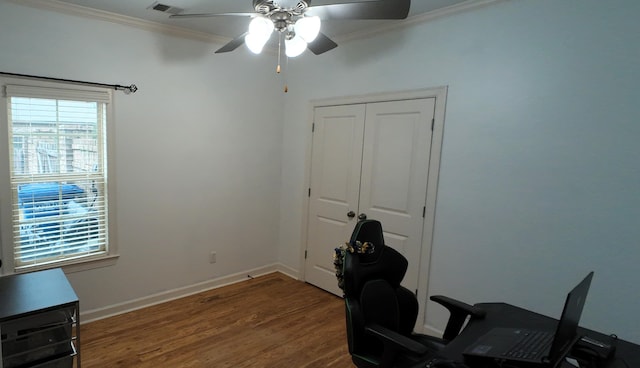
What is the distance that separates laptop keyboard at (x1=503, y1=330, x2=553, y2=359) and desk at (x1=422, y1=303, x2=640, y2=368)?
0.14 metres

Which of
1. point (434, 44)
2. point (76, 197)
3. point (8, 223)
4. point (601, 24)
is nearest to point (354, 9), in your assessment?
point (434, 44)

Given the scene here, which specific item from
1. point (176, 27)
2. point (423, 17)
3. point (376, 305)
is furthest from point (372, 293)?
point (176, 27)

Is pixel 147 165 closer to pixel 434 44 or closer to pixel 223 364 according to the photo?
pixel 223 364

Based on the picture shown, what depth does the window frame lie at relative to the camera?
95.0 inches

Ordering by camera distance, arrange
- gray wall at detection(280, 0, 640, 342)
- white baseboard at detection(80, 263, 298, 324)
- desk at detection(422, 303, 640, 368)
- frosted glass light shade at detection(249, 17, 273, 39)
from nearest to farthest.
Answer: desk at detection(422, 303, 640, 368) → frosted glass light shade at detection(249, 17, 273, 39) → gray wall at detection(280, 0, 640, 342) → white baseboard at detection(80, 263, 298, 324)

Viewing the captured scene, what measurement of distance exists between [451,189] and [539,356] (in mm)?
1583

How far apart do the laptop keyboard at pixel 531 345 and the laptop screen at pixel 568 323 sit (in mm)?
109

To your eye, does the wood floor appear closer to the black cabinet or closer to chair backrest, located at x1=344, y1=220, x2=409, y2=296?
the black cabinet

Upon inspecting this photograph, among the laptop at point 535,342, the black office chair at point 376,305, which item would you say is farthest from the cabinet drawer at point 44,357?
the laptop at point 535,342

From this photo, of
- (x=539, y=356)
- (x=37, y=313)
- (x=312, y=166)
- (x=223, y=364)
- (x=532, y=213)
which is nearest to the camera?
(x=539, y=356)

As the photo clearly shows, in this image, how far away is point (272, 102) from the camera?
394cm

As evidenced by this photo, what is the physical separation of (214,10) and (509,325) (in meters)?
2.89

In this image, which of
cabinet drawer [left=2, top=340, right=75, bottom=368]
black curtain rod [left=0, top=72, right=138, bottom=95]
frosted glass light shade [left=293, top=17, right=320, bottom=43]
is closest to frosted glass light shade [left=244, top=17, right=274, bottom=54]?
frosted glass light shade [left=293, top=17, right=320, bottom=43]

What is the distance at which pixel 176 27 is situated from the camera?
3080 millimetres
